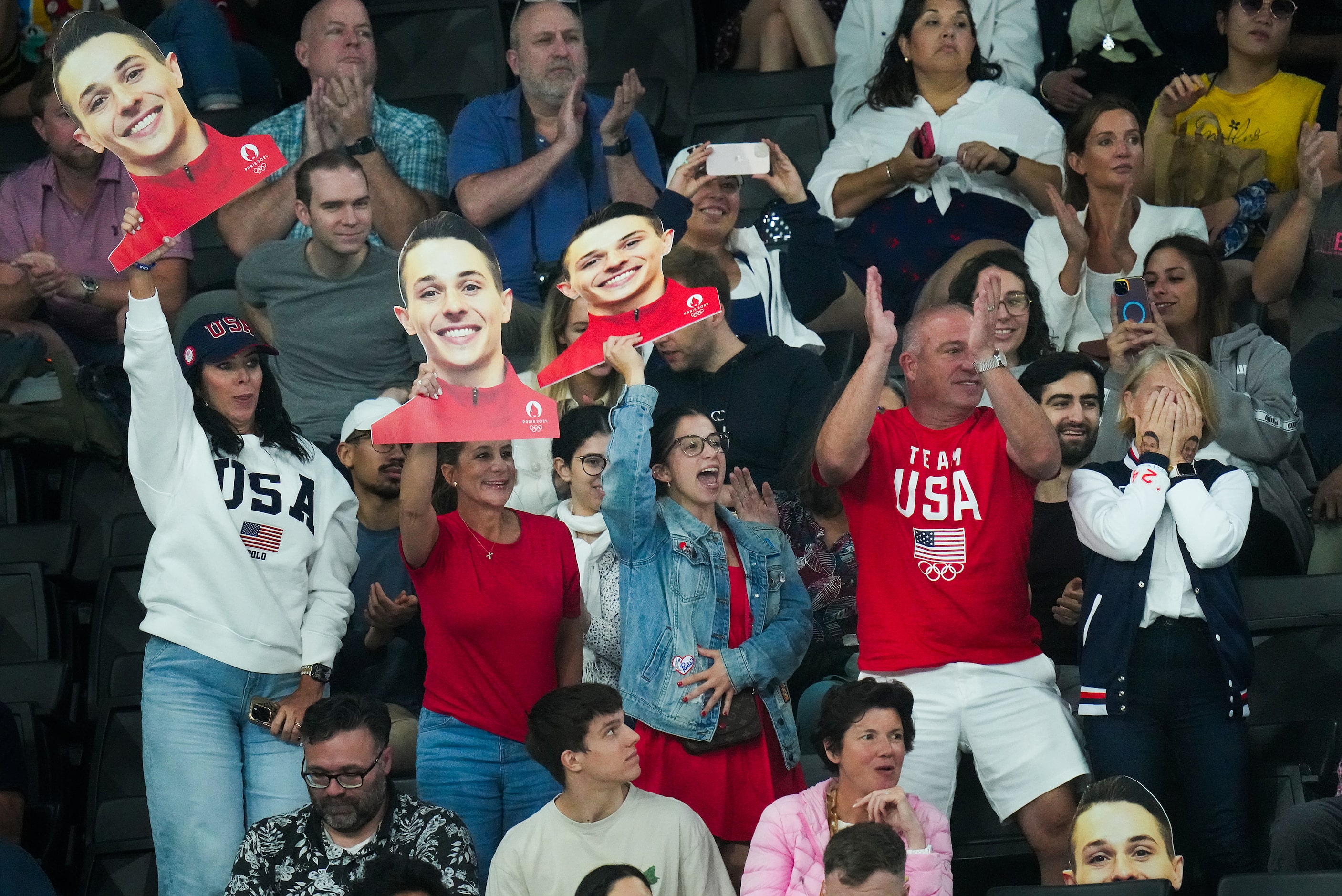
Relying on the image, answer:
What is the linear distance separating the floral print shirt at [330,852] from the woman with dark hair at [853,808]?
53cm

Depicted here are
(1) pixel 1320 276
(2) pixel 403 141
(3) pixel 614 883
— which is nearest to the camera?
(3) pixel 614 883

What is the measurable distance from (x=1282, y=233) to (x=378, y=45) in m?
3.03

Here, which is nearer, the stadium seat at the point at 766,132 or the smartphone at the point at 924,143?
the smartphone at the point at 924,143

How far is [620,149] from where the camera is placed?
491 centimetres

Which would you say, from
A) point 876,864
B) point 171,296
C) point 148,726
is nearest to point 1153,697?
point 876,864

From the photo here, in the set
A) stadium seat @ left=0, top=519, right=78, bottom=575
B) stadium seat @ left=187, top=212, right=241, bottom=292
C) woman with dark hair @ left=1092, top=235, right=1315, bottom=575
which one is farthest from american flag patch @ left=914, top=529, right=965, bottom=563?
stadium seat @ left=187, top=212, right=241, bottom=292

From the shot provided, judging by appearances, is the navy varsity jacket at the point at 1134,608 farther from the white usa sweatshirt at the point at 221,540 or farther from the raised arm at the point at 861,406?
the white usa sweatshirt at the point at 221,540

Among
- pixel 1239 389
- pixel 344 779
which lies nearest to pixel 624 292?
pixel 344 779

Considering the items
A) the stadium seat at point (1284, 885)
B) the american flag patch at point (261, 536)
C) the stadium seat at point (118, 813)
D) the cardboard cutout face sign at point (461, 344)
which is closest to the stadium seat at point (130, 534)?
the stadium seat at point (118, 813)

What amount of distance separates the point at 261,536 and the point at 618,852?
982 millimetres

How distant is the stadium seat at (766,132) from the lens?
560 cm

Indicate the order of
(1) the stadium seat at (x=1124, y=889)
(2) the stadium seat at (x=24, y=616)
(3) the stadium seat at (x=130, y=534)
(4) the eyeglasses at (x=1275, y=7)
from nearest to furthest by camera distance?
(1) the stadium seat at (x=1124, y=889), (2) the stadium seat at (x=24, y=616), (3) the stadium seat at (x=130, y=534), (4) the eyeglasses at (x=1275, y=7)

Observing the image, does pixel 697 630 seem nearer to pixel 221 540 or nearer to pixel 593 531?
pixel 593 531

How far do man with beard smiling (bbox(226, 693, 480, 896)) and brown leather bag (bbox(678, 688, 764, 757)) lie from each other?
50 cm
